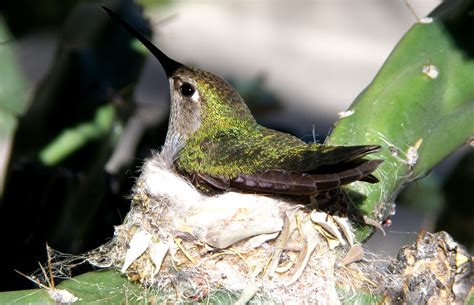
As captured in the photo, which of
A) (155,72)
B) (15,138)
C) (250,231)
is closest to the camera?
(250,231)

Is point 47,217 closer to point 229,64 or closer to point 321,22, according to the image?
point 229,64

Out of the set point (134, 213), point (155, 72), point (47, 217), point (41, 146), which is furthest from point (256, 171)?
point (155, 72)

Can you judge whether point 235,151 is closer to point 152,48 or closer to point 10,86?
point 152,48

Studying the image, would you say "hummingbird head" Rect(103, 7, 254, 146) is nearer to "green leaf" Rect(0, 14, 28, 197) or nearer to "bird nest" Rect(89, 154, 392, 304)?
"bird nest" Rect(89, 154, 392, 304)

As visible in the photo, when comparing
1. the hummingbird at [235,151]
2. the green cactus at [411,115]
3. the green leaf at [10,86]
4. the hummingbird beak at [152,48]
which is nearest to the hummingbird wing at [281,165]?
the hummingbird at [235,151]

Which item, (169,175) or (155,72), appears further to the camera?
(155,72)

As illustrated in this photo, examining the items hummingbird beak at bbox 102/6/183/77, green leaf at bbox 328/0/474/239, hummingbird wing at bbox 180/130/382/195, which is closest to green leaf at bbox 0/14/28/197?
hummingbird beak at bbox 102/6/183/77

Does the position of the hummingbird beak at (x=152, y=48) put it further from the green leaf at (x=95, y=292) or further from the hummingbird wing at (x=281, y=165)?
the green leaf at (x=95, y=292)

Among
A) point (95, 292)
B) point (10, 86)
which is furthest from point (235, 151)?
point (10, 86)

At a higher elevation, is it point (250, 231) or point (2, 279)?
point (250, 231)
